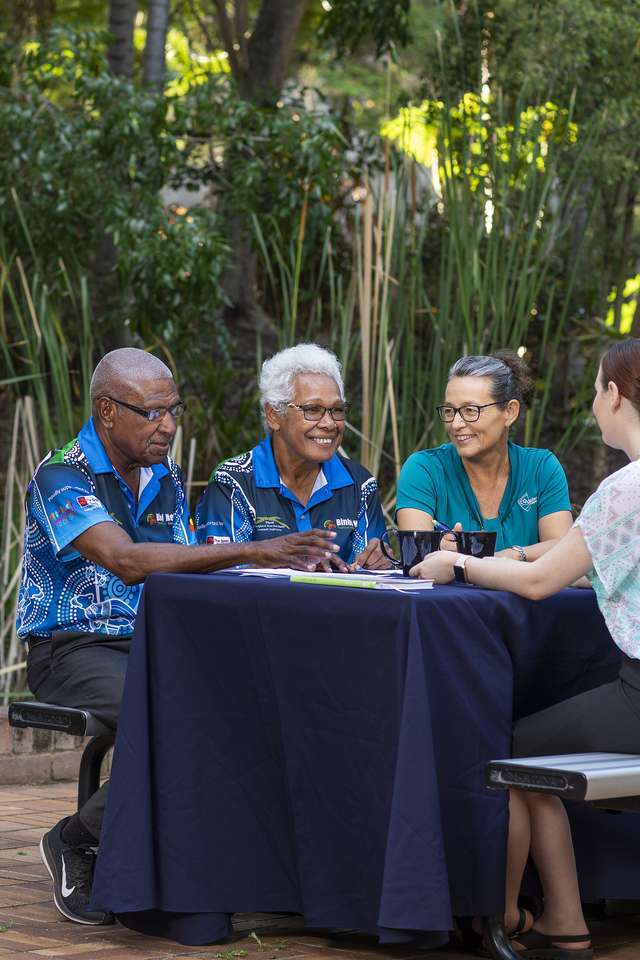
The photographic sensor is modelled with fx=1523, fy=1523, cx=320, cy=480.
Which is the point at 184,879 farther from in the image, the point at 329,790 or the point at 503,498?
the point at 503,498

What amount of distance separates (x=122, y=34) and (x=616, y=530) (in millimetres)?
6586

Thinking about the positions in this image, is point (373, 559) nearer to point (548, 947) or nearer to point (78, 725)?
point (78, 725)

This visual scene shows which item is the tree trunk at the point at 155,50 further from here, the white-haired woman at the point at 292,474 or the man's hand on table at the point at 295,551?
the man's hand on table at the point at 295,551

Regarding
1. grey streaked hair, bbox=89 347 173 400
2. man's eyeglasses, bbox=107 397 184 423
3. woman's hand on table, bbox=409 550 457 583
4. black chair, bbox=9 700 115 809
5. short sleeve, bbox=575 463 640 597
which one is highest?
grey streaked hair, bbox=89 347 173 400

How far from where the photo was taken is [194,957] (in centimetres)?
337

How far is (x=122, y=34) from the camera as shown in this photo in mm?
8961

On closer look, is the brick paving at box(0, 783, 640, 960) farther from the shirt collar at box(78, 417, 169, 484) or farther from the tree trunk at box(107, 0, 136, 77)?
the tree trunk at box(107, 0, 136, 77)

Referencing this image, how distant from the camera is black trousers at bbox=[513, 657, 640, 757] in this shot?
10.7ft

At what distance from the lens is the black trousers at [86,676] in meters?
3.78

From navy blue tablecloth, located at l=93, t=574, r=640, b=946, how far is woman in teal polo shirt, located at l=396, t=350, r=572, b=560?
888mm

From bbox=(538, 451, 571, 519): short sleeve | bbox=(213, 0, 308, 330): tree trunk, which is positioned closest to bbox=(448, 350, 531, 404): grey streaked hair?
bbox=(538, 451, 571, 519): short sleeve

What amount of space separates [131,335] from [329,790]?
14.5ft

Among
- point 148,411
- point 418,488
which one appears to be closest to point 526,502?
point 418,488

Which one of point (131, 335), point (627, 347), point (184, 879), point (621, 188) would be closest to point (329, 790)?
point (184, 879)
